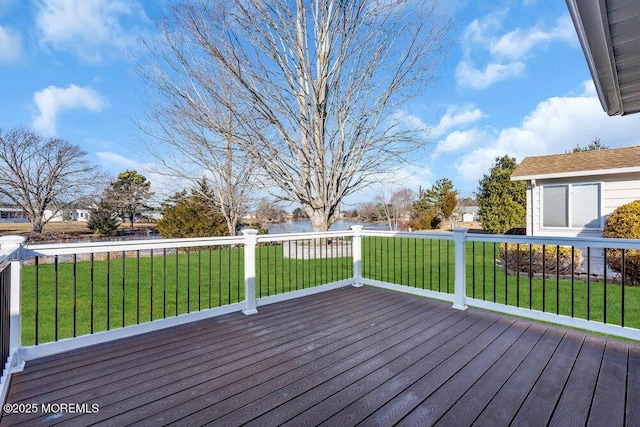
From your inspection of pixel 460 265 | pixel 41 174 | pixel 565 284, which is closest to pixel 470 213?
pixel 565 284

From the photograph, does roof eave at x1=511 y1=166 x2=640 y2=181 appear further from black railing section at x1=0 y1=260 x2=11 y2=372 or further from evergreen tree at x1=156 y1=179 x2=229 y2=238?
evergreen tree at x1=156 y1=179 x2=229 y2=238

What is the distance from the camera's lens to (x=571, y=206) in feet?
22.5

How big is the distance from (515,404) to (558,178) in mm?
6962

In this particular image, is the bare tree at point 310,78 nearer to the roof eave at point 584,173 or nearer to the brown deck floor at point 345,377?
the roof eave at point 584,173

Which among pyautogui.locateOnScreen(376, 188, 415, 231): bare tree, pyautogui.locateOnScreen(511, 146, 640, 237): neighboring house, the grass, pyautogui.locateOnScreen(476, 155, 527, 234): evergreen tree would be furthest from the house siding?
pyautogui.locateOnScreen(376, 188, 415, 231): bare tree

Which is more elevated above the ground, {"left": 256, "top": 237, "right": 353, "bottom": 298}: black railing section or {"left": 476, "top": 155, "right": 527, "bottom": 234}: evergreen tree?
{"left": 476, "top": 155, "right": 527, "bottom": 234}: evergreen tree

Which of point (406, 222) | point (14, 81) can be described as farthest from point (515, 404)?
point (406, 222)

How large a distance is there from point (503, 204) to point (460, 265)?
1308 centimetres

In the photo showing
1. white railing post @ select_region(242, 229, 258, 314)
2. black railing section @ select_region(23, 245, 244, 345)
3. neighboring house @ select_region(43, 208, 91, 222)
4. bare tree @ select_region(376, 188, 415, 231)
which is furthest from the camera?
bare tree @ select_region(376, 188, 415, 231)

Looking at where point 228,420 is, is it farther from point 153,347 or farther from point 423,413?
point 153,347

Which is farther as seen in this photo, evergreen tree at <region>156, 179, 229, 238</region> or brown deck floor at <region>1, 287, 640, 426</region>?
evergreen tree at <region>156, 179, 229, 238</region>

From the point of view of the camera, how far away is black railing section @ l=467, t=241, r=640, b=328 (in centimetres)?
350

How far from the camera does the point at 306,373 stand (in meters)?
2.11

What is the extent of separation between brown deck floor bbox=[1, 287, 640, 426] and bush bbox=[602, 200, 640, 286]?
12.8 feet
